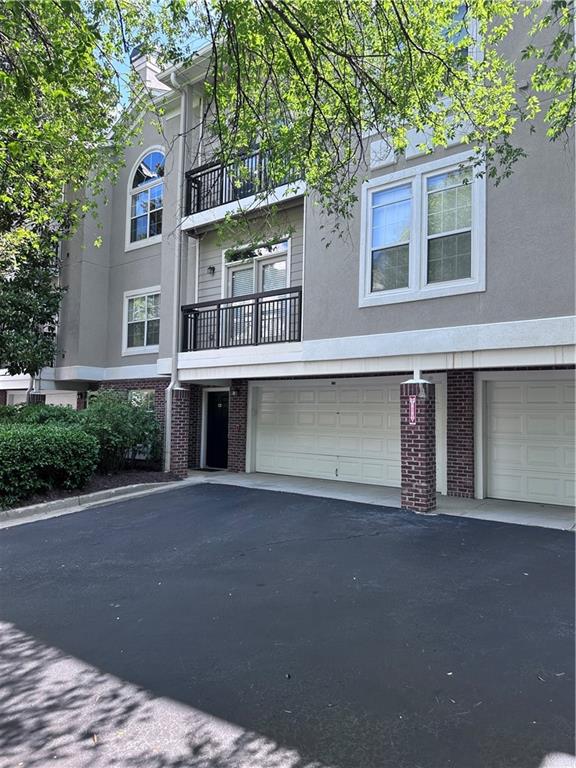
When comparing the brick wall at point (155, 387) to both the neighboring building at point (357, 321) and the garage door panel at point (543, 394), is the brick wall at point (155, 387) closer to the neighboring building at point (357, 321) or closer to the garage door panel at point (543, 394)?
the neighboring building at point (357, 321)

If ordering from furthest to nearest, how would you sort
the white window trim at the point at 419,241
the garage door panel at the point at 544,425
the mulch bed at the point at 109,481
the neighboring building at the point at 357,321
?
the mulch bed at the point at 109,481 < the garage door panel at the point at 544,425 < the white window trim at the point at 419,241 < the neighboring building at the point at 357,321

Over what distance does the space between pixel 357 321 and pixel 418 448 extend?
8.24 ft

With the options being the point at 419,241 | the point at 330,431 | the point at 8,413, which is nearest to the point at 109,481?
the point at 8,413

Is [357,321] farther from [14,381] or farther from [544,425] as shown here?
[14,381]

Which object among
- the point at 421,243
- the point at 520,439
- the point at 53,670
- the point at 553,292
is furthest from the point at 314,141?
the point at 520,439

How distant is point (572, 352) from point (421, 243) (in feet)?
9.68

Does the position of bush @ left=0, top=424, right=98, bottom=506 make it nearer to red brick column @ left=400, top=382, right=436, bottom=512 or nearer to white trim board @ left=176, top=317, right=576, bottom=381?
white trim board @ left=176, top=317, right=576, bottom=381

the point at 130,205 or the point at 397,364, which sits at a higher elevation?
the point at 130,205

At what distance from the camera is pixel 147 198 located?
15000 mm

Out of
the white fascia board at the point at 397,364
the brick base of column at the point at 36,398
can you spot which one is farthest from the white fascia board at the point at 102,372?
the white fascia board at the point at 397,364

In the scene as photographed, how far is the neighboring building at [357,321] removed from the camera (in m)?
7.52

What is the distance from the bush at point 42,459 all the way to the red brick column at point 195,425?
430 centimetres

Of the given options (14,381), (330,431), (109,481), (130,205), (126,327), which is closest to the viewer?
Result: (109,481)

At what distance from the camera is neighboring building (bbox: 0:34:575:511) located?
24.7 ft
